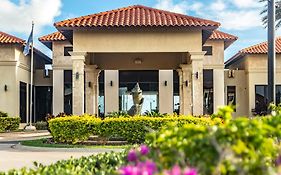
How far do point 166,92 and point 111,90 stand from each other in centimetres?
428

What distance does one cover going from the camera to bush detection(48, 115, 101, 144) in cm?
1789

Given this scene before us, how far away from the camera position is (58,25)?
2092 centimetres

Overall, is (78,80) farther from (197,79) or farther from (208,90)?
(208,90)

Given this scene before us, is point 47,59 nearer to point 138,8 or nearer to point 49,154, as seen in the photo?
point 138,8

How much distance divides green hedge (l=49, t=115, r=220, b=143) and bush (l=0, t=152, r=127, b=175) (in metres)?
10.8

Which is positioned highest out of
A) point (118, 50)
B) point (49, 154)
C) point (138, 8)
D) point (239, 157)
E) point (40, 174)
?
point (138, 8)

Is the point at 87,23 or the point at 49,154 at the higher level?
the point at 87,23

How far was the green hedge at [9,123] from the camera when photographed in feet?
101

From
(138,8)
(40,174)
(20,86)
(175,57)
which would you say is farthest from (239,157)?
(20,86)

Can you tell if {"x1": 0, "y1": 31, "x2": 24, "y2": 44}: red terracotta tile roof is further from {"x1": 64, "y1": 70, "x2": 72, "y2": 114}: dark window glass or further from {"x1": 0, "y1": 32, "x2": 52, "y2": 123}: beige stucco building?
{"x1": 64, "y1": 70, "x2": 72, "y2": 114}: dark window glass

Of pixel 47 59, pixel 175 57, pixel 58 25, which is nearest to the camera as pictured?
pixel 58 25

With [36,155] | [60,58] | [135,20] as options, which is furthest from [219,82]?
[36,155]

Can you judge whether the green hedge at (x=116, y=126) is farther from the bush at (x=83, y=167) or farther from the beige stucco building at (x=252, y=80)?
the beige stucco building at (x=252, y=80)

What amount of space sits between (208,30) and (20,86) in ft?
58.6
